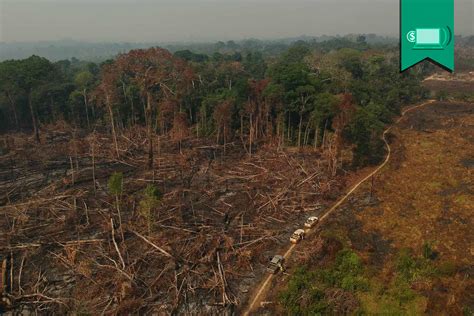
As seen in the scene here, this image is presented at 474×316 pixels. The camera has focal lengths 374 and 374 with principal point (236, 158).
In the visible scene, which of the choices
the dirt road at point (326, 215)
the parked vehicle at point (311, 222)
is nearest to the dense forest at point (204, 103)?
the dirt road at point (326, 215)

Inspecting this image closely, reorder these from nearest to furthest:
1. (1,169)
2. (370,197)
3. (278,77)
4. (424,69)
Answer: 1. (370,197)
2. (1,169)
3. (278,77)
4. (424,69)

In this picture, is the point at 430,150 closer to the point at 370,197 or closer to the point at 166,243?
the point at 370,197

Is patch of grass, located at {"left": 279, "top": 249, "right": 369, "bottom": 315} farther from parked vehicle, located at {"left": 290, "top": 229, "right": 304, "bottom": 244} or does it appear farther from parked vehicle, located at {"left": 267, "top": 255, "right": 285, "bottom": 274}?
parked vehicle, located at {"left": 290, "top": 229, "right": 304, "bottom": 244}

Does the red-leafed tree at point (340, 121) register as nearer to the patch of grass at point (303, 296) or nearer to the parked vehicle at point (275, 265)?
the parked vehicle at point (275, 265)

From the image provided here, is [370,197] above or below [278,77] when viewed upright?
below

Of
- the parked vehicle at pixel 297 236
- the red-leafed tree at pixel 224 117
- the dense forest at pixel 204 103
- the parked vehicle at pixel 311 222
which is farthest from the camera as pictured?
the red-leafed tree at pixel 224 117

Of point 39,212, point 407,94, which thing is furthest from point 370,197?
point 407,94

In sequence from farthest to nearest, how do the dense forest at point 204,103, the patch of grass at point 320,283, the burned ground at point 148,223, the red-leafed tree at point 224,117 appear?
the red-leafed tree at point 224,117 → the dense forest at point 204,103 → the burned ground at point 148,223 → the patch of grass at point 320,283
